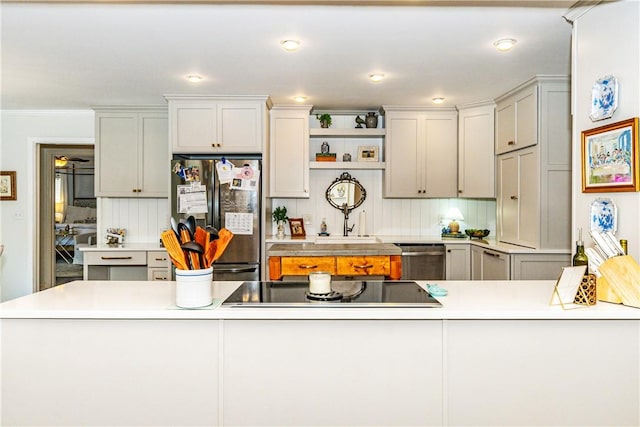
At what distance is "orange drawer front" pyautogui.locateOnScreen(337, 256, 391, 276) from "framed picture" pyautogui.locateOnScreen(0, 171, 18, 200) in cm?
418

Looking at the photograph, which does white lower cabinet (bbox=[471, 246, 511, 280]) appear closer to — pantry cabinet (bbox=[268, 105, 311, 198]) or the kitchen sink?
the kitchen sink

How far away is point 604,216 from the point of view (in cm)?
209

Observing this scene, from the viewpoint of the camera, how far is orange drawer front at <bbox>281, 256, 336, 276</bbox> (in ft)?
11.0

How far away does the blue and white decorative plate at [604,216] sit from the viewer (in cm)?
204

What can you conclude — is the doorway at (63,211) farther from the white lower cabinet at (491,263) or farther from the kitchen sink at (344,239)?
the white lower cabinet at (491,263)

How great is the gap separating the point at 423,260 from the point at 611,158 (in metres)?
2.75

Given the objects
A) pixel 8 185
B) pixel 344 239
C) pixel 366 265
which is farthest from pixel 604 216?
pixel 8 185

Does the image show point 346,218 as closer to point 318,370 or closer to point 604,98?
point 604,98

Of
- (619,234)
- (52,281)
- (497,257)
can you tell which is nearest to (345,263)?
(497,257)

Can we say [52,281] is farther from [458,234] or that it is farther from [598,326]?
[598,326]

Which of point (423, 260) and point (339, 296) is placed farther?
point (423, 260)

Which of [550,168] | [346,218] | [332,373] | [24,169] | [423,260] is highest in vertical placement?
[24,169]

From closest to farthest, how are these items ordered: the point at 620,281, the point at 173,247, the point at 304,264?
the point at 173,247 < the point at 620,281 < the point at 304,264

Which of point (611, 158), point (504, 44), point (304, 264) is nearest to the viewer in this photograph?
point (611, 158)
